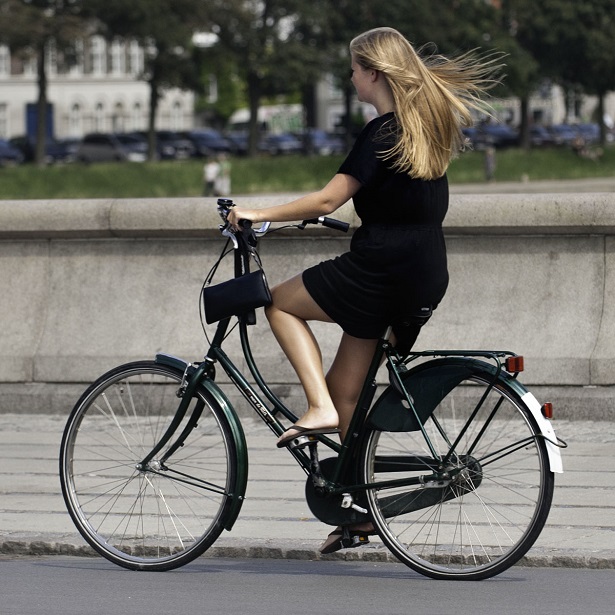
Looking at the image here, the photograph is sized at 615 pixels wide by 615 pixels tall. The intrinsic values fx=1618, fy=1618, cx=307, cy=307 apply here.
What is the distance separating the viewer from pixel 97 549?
5258 millimetres

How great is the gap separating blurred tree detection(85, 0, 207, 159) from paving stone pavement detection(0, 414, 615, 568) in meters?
48.0

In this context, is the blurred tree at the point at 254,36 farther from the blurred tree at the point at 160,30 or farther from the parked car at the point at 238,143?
the parked car at the point at 238,143

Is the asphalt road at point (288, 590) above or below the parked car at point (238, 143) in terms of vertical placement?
below

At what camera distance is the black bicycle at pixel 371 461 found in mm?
4820

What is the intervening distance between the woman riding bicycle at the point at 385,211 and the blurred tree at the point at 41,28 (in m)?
48.0

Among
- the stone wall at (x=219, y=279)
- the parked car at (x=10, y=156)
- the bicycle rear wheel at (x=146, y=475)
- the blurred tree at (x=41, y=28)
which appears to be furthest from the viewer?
the parked car at (x=10, y=156)

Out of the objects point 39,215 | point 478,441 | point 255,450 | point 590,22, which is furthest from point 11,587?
point 590,22

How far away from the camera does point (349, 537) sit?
505cm

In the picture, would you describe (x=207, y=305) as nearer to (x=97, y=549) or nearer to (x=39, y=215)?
(x=97, y=549)

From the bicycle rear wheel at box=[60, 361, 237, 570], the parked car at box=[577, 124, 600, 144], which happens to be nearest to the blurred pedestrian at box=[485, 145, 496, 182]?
the parked car at box=[577, 124, 600, 144]

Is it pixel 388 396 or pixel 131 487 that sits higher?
pixel 388 396

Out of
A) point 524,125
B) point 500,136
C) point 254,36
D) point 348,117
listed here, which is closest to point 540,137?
point 500,136

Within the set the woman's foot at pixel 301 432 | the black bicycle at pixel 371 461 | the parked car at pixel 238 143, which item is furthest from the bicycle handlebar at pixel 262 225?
the parked car at pixel 238 143

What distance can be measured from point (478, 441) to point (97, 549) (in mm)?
1311
